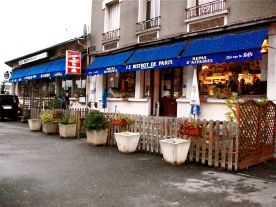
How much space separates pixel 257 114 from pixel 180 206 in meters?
4.37

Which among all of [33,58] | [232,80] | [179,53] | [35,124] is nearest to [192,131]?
[232,80]

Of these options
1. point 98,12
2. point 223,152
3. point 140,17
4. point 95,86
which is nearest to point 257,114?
point 223,152

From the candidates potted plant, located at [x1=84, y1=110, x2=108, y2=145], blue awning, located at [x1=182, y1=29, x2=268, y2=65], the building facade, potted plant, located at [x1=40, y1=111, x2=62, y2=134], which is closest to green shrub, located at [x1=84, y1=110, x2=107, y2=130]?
potted plant, located at [x1=84, y1=110, x2=108, y2=145]

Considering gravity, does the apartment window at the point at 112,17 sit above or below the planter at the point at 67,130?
above

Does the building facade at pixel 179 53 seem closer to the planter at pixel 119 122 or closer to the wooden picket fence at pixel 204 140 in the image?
the wooden picket fence at pixel 204 140

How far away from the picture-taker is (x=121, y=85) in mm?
18266

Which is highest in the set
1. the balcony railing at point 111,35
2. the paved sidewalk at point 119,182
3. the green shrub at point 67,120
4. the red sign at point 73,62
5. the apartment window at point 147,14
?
the apartment window at point 147,14

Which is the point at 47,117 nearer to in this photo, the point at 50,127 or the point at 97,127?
the point at 50,127

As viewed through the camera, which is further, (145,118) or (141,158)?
(145,118)

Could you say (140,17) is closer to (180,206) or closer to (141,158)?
(141,158)

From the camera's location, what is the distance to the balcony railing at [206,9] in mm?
12617

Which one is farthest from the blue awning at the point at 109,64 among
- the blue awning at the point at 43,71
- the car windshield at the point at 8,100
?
the car windshield at the point at 8,100

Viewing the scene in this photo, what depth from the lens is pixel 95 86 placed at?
19.7 m

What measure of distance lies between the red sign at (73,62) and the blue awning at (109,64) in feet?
4.86
